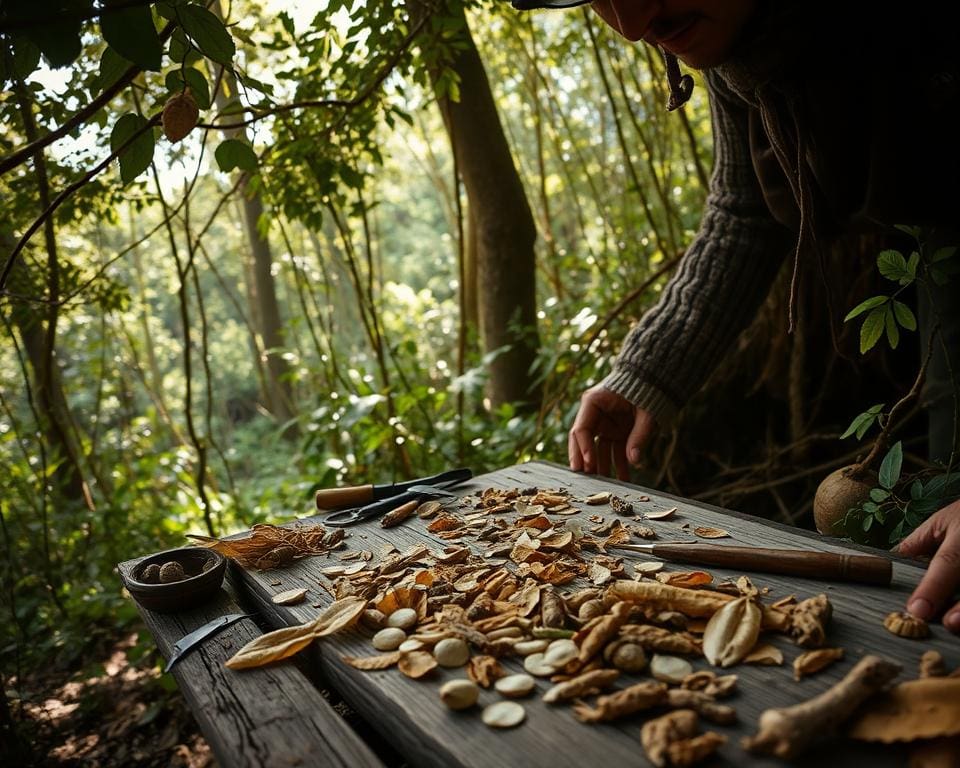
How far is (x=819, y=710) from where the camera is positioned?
0.55 meters

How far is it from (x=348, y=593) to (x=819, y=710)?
23.4 inches

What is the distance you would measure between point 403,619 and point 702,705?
0.37m

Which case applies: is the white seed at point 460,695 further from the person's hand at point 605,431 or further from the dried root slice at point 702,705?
the person's hand at point 605,431

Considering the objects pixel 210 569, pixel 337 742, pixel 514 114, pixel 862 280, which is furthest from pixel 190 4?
pixel 514 114

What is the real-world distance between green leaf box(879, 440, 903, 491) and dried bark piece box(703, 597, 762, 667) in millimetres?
401

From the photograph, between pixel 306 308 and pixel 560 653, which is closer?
pixel 560 653

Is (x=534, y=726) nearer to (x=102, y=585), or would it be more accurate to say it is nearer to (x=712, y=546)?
(x=712, y=546)

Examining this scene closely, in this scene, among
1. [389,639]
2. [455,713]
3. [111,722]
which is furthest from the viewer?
[111,722]

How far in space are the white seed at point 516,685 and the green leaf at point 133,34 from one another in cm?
77

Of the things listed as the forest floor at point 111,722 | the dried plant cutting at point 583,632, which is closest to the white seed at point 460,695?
the dried plant cutting at point 583,632

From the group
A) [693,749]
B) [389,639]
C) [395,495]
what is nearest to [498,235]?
[395,495]

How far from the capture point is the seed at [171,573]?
96 cm

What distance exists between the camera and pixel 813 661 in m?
0.66

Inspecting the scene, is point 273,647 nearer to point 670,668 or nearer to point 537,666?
point 537,666
